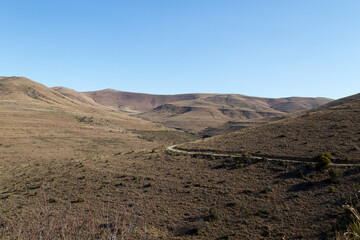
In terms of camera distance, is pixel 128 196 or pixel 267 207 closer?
pixel 267 207

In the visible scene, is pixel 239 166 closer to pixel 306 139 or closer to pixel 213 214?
pixel 213 214

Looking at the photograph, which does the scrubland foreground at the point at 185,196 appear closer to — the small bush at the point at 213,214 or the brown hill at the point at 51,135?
the small bush at the point at 213,214

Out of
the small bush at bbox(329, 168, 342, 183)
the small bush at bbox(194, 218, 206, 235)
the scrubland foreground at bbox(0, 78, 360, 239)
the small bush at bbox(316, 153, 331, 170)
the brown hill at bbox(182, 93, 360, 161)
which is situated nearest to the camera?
the scrubland foreground at bbox(0, 78, 360, 239)

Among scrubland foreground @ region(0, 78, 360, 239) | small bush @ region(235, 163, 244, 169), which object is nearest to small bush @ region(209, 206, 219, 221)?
scrubland foreground @ region(0, 78, 360, 239)

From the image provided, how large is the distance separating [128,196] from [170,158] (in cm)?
1273

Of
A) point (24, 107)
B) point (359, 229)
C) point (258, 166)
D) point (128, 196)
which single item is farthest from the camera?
point (24, 107)

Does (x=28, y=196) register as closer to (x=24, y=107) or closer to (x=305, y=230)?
(x=305, y=230)

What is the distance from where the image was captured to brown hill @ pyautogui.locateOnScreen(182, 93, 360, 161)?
97.8 ft

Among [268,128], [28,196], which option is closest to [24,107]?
[28,196]

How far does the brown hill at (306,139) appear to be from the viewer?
29.8 metres

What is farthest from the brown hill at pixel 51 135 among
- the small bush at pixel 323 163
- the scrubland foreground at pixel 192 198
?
the small bush at pixel 323 163

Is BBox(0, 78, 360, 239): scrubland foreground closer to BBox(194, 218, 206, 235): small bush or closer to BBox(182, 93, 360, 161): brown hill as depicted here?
BBox(194, 218, 206, 235): small bush

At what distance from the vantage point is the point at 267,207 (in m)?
21.2

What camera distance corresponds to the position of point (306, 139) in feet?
114
